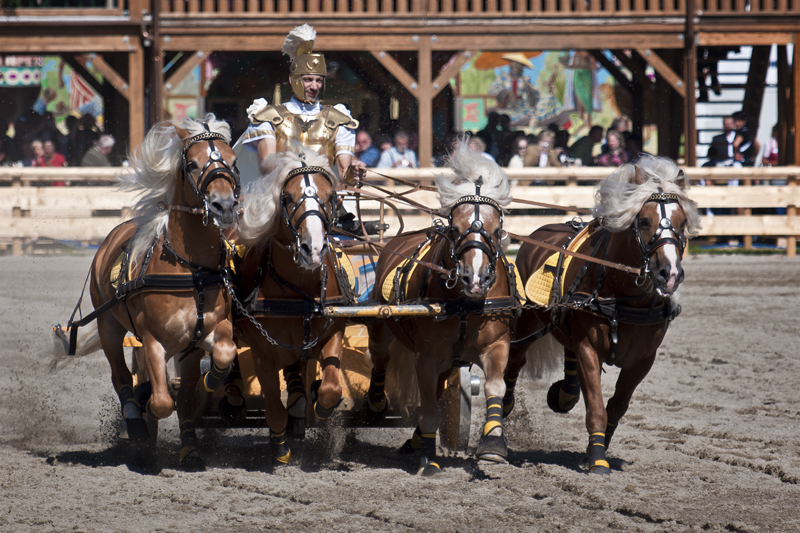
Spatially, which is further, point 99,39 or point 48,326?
point 99,39

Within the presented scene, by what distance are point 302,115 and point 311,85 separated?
8.1 inches

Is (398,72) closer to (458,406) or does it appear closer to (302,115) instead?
(302,115)

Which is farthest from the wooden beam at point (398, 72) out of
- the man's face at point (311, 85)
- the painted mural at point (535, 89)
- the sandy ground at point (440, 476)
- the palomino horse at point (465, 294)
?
the palomino horse at point (465, 294)

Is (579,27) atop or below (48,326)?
atop

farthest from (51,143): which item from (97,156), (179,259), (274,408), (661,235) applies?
(661,235)

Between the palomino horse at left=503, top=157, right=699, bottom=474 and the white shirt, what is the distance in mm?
1605

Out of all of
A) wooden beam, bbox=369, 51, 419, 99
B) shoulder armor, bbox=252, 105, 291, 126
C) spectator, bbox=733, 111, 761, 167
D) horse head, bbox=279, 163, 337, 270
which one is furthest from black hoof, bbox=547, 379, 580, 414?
spectator, bbox=733, 111, 761, 167

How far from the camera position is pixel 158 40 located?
13.2 meters

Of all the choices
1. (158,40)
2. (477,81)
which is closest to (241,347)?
(158,40)

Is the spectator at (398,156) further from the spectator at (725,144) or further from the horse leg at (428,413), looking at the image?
the horse leg at (428,413)

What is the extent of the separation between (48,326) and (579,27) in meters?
8.65

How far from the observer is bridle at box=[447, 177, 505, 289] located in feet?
14.9

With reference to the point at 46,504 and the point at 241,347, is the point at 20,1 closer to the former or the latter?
the point at 241,347

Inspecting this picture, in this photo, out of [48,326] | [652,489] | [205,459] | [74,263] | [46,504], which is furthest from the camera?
[74,263]
